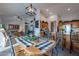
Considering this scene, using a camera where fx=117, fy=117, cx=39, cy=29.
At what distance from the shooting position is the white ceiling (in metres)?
1.92

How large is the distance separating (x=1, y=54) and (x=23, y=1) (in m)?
0.96

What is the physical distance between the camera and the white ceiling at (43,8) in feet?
6.29

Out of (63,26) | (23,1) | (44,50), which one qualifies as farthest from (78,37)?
(23,1)

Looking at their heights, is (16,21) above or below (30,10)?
below

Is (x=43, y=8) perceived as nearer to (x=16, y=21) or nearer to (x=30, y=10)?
(x=30, y=10)

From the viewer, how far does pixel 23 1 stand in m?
1.93

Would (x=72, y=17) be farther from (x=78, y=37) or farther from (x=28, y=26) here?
(x=28, y=26)

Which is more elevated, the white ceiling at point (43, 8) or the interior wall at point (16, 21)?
the white ceiling at point (43, 8)

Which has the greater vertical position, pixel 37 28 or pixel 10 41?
pixel 37 28

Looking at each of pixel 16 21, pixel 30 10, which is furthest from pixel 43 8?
pixel 16 21

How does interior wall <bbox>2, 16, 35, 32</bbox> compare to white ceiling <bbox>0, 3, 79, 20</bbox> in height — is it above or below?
below

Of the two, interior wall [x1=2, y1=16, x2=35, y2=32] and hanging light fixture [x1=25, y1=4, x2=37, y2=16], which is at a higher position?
hanging light fixture [x1=25, y1=4, x2=37, y2=16]

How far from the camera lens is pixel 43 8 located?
6.34ft

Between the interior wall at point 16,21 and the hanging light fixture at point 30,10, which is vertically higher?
the hanging light fixture at point 30,10
